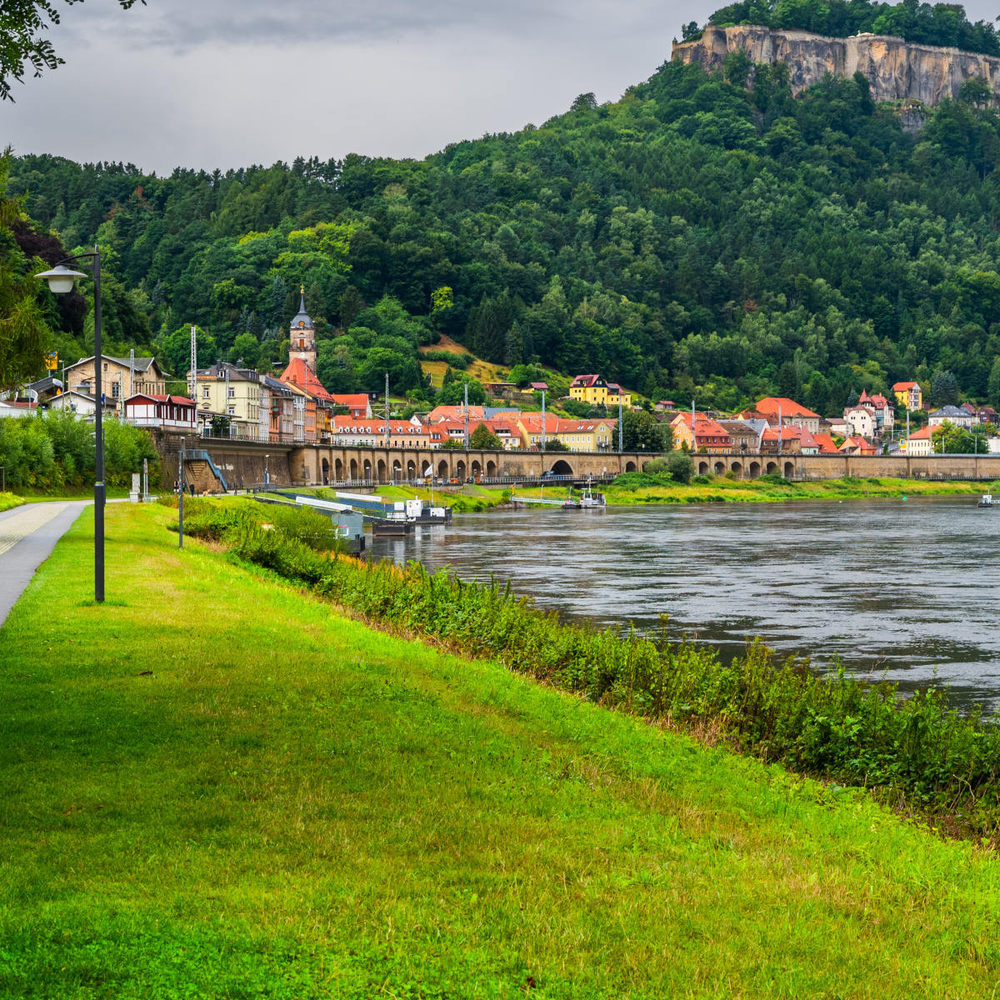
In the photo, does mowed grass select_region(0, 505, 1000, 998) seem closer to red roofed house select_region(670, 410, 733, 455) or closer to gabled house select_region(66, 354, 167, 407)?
gabled house select_region(66, 354, 167, 407)

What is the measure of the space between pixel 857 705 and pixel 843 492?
14551cm

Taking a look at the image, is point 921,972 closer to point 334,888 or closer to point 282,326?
point 334,888

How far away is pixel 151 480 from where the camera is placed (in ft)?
260

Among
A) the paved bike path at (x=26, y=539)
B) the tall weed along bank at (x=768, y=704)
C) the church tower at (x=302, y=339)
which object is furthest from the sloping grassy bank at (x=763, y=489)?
the tall weed along bank at (x=768, y=704)

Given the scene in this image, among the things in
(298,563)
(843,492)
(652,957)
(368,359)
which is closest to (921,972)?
(652,957)

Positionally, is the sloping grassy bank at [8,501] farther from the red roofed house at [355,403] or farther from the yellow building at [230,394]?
the red roofed house at [355,403]

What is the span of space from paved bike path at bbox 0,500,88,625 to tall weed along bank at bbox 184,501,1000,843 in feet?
22.7

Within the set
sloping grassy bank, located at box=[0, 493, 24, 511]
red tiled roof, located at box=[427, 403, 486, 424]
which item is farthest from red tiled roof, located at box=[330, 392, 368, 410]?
sloping grassy bank, located at box=[0, 493, 24, 511]

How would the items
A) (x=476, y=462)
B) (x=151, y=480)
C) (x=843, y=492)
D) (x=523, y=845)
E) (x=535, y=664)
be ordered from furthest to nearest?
1. (x=843, y=492)
2. (x=476, y=462)
3. (x=151, y=480)
4. (x=535, y=664)
5. (x=523, y=845)

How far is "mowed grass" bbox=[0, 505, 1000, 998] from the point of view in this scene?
6707 millimetres

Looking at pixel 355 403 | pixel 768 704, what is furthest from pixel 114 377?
pixel 768 704

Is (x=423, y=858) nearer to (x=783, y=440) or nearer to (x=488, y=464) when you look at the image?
(x=488, y=464)

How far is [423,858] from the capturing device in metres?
8.25

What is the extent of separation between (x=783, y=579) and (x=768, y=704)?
98.4 ft
